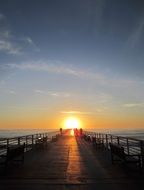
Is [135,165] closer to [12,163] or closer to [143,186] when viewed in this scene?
[143,186]

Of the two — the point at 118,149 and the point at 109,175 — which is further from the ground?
the point at 118,149

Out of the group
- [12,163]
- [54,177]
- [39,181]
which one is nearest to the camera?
[39,181]

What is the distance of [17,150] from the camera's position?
13.4 m

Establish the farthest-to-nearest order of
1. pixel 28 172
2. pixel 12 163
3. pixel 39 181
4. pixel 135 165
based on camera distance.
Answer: pixel 12 163 → pixel 135 165 → pixel 28 172 → pixel 39 181

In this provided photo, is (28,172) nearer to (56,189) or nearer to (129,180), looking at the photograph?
(56,189)

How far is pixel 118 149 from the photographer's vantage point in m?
12.4

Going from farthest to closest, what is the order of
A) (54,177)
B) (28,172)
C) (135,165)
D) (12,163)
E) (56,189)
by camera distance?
1. (12,163)
2. (135,165)
3. (28,172)
4. (54,177)
5. (56,189)

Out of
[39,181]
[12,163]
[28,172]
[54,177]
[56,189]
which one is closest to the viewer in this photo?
[56,189]

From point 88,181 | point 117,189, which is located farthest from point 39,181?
point 117,189

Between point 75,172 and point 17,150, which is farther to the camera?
point 17,150

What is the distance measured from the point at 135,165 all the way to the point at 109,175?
252 centimetres

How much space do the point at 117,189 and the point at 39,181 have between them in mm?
2785

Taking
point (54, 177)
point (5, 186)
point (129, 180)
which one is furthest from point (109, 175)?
point (5, 186)

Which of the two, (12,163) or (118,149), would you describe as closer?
(118,149)
